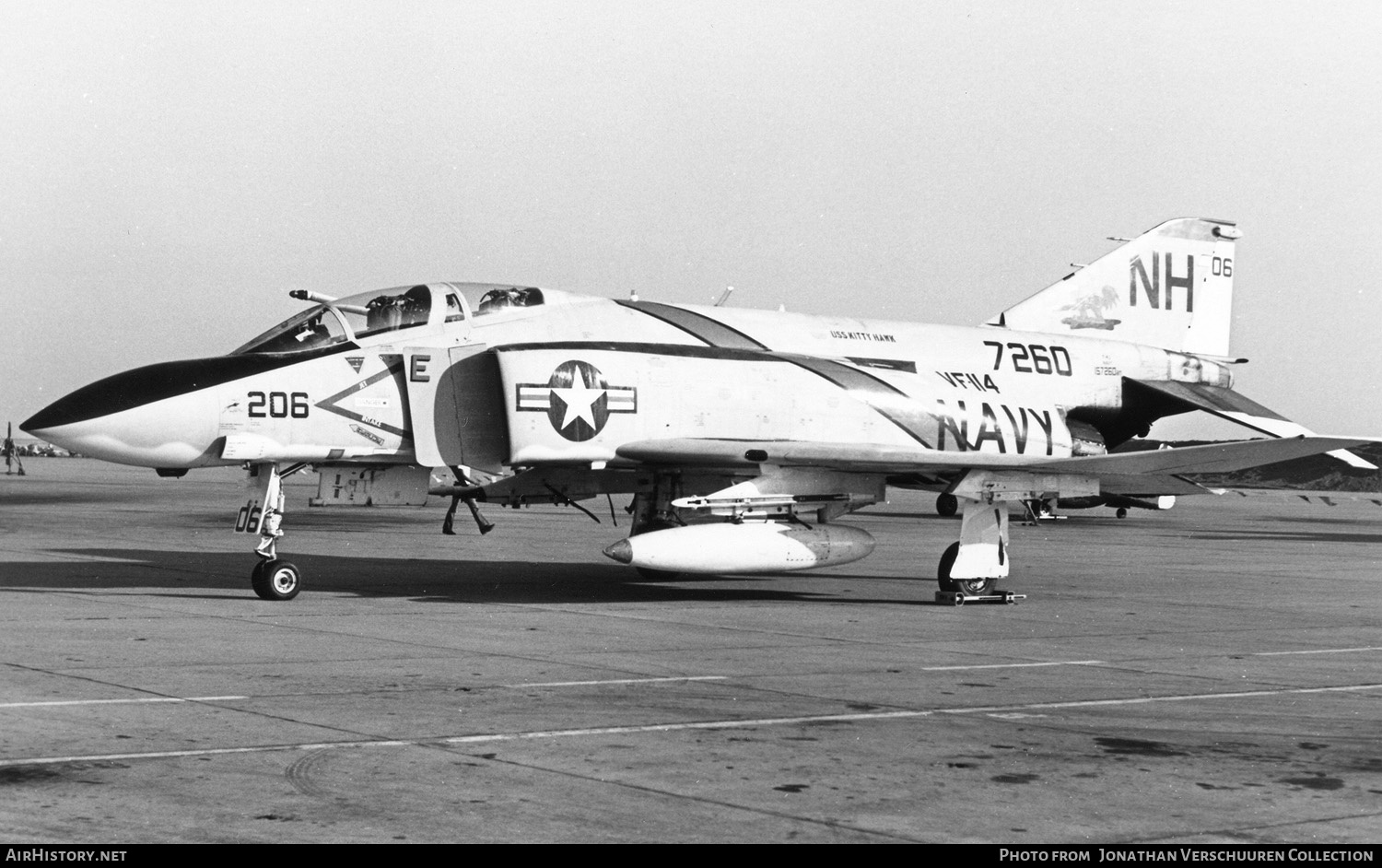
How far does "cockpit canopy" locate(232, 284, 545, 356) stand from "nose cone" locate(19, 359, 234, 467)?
32.1 inches

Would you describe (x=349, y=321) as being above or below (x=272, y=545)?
above

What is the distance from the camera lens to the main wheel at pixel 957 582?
589 inches

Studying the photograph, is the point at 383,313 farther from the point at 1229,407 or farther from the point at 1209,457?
the point at 1229,407

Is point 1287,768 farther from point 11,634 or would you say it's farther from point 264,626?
point 11,634

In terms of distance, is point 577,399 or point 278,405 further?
point 577,399

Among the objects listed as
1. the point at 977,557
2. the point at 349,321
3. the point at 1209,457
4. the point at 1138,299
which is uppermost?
the point at 1138,299

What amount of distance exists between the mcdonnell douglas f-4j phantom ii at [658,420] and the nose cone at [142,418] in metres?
0.02

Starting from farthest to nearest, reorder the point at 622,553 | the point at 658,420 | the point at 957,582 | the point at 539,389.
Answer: the point at 957,582
the point at 658,420
the point at 539,389
the point at 622,553

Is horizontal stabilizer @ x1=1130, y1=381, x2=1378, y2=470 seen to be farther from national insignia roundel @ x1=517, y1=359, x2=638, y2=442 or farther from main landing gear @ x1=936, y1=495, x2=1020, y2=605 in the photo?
national insignia roundel @ x1=517, y1=359, x2=638, y2=442

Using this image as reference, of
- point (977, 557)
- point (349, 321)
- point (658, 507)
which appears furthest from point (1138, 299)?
point (349, 321)

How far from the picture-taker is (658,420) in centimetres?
1452

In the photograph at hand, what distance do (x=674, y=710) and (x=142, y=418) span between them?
6.57 metres

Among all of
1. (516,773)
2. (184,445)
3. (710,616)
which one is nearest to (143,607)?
(184,445)

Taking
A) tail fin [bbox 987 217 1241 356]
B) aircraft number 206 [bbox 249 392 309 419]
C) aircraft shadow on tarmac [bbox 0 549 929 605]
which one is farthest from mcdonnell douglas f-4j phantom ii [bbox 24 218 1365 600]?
tail fin [bbox 987 217 1241 356]
